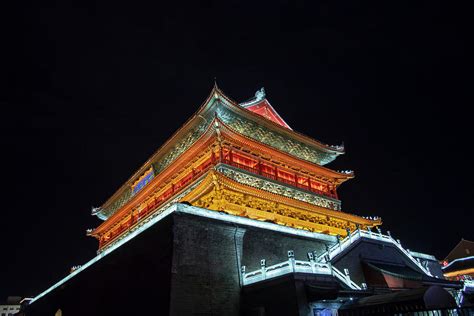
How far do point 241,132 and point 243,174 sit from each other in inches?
143

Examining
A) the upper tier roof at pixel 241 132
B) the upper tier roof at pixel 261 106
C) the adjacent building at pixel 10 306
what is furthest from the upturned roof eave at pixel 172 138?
the adjacent building at pixel 10 306

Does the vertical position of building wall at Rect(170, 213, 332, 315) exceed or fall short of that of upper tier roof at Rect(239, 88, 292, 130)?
it falls short

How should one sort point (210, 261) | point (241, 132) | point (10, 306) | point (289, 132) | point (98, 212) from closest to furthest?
point (210, 261), point (241, 132), point (289, 132), point (98, 212), point (10, 306)

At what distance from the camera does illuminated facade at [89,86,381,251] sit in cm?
2192

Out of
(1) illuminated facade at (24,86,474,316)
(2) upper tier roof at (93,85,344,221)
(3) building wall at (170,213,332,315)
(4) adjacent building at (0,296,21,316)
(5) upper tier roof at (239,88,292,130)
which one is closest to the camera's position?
(1) illuminated facade at (24,86,474,316)

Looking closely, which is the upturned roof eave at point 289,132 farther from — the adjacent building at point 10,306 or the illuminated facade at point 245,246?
the adjacent building at point 10,306

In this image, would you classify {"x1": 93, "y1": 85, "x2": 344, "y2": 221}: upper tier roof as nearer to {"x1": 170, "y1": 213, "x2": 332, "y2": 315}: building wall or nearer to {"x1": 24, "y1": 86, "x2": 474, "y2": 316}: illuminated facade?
{"x1": 24, "y1": 86, "x2": 474, "y2": 316}: illuminated facade

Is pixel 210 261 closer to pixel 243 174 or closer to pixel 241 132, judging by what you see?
pixel 243 174

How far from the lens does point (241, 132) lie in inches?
998

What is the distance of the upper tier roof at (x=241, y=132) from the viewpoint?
24186 millimetres

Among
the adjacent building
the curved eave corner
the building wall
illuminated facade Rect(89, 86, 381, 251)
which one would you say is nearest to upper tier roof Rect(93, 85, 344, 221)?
illuminated facade Rect(89, 86, 381, 251)

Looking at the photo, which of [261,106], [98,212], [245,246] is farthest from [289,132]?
[98,212]

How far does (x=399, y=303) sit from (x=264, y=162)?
49.3 ft

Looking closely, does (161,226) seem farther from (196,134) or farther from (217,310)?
(196,134)
